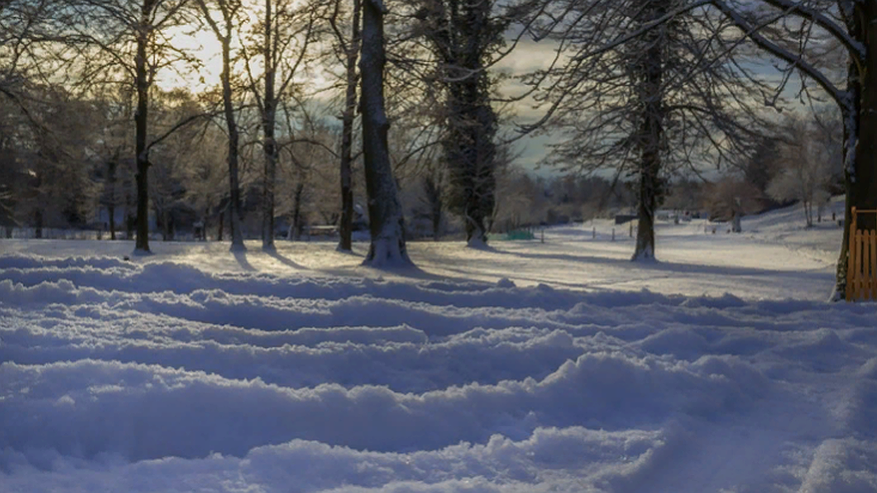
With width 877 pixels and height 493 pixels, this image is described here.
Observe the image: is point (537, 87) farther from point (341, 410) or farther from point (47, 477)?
point (47, 477)

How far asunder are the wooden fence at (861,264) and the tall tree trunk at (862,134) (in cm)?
9

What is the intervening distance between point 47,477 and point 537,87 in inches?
259

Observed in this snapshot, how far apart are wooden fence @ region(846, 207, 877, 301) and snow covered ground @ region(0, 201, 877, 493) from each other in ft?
8.06

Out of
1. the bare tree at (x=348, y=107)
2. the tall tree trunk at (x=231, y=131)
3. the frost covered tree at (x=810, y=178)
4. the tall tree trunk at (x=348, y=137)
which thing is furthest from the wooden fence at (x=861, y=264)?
the frost covered tree at (x=810, y=178)

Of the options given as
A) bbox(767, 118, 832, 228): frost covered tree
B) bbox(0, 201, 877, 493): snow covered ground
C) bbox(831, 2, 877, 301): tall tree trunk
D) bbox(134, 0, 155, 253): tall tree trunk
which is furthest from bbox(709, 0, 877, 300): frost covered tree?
bbox(767, 118, 832, 228): frost covered tree

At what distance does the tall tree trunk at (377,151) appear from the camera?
14.0 metres

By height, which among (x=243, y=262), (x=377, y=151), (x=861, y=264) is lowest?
(x=243, y=262)

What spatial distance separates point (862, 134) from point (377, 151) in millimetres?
8292

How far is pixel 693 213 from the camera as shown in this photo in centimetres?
10638

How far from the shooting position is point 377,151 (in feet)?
46.0

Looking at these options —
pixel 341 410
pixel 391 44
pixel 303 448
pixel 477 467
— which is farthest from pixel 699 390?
pixel 391 44

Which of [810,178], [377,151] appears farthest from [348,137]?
[810,178]

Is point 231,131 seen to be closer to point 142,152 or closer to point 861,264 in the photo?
point 142,152

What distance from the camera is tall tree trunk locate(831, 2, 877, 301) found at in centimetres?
945
